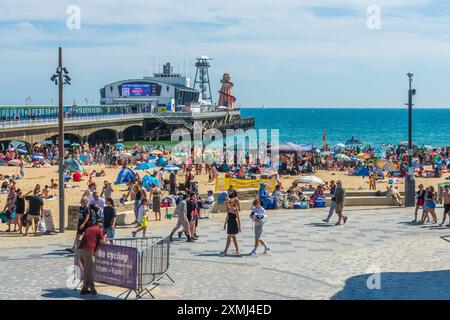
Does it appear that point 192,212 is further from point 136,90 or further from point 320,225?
point 136,90

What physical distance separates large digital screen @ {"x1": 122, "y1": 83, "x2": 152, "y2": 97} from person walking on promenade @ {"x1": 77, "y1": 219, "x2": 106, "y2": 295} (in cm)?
11111

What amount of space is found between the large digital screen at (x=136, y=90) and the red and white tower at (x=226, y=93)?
69.0 ft

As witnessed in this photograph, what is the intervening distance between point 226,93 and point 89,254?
128167 millimetres

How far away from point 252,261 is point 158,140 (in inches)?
3015

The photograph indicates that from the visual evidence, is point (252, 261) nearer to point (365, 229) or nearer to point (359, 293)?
point (359, 293)

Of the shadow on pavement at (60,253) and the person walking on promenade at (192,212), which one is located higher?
the person walking on promenade at (192,212)

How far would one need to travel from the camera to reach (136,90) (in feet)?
401

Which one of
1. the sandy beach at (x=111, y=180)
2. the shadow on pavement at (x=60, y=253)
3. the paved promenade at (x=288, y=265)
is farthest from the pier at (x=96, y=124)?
the shadow on pavement at (x=60, y=253)

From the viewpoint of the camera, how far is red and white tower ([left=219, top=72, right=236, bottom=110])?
5448 inches

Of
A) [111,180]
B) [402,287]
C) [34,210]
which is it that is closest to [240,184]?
[34,210]

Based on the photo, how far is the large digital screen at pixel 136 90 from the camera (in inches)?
4791

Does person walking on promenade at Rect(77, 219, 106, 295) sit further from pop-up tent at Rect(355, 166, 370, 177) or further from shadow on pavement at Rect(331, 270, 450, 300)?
pop-up tent at Rect(355, 166, 370, 177)

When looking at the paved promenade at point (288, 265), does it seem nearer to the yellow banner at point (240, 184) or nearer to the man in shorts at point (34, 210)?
the man in shorts at point (34, 210)

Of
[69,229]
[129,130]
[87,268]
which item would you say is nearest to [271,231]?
[69,229]
